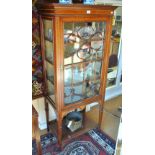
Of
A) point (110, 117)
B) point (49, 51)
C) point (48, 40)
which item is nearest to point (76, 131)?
point (110, 117)

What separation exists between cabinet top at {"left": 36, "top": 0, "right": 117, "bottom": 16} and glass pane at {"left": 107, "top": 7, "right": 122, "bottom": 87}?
895mm

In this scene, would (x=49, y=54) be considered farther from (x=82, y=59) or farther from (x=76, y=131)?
(x=76, y=131)

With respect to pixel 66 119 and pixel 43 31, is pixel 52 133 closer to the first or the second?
pixel 66 119

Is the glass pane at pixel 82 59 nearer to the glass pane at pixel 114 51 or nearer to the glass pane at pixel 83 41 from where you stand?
the glass pane at pixel 83 41

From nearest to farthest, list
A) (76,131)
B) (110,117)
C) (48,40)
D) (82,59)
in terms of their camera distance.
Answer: (48,40)
(82,59)
(76,131)
(110,117)

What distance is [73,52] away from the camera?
5.50ft

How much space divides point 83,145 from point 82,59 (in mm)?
987

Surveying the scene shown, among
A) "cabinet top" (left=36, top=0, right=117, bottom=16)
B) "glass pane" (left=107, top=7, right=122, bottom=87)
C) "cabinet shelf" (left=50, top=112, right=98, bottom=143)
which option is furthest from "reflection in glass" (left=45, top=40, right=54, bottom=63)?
"glass pane" (left=107, top=7, right=122, bottom=87)

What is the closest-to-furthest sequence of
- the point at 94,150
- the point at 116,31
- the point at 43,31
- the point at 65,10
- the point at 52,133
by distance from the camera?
the point at 65,10 → the point at 43,31 → the point at 94,150 → the point at 52,133 → the point at 116,31

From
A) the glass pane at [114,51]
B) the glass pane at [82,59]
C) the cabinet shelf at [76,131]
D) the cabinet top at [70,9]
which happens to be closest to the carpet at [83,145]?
the cabinet shelf at [76,131]

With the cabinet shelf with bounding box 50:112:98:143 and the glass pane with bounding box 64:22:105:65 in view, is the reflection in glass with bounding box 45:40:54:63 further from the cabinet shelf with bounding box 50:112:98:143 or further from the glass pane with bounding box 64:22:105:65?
the cabinet shelf with bounding box 50:112:98:143
